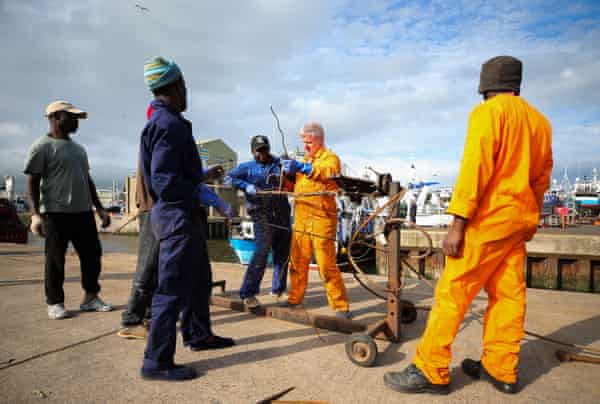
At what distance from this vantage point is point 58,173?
3340 millimetres

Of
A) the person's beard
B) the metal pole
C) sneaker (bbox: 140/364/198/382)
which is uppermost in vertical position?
the person's beard

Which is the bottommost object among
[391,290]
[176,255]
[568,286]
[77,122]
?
[568,286]

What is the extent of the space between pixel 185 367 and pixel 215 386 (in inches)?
10.4

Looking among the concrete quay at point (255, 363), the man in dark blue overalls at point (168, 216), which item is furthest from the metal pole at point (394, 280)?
the man in dark blue overalls at point (168, 216)

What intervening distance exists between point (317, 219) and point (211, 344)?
1470mm

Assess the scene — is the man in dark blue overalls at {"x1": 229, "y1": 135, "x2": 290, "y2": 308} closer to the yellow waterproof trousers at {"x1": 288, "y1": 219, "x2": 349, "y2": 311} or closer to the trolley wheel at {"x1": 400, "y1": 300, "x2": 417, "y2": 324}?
the yellow waterproof trousers at {"x1": 288, "y1": 219, "x2": 349, "y2": 311}

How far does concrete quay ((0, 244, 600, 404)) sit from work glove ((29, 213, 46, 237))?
2.73 ft

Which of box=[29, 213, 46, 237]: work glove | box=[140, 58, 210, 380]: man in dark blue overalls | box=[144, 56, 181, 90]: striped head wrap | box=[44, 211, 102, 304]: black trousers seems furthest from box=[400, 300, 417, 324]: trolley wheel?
box=[29, 213, 46, 237]: work glove

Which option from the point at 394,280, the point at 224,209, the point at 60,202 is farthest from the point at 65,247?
the point at 394,280

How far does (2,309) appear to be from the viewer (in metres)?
3.49

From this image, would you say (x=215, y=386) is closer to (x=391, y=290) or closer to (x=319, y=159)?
(x=391, y=290)

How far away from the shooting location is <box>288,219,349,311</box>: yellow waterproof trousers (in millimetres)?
3264

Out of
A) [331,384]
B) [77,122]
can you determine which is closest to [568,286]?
[331,384]

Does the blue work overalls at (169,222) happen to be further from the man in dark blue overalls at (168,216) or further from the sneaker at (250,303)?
the sneaker at (250,303)
